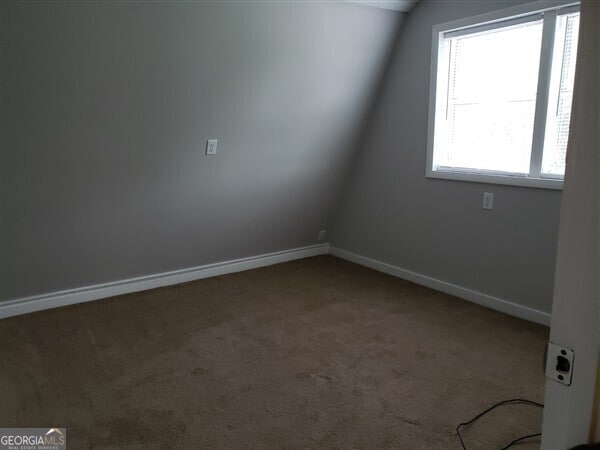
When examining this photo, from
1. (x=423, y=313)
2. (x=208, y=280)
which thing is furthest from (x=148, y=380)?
(x=423, y=313)

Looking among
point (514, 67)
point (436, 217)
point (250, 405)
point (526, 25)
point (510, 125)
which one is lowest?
point (250, 405)

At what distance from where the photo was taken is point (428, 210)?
12.6ft

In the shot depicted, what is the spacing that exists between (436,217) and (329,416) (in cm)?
209

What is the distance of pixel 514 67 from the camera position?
3205 mm

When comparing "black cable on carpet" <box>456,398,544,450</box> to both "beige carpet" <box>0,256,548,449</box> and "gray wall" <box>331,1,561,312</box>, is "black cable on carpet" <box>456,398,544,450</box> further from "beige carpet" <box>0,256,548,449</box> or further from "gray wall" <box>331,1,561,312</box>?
"gray wall" <box>331,1,561,312</box>

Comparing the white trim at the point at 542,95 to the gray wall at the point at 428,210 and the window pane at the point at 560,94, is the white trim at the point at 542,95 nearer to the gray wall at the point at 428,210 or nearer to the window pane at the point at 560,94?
the window pane at the point at 560,94

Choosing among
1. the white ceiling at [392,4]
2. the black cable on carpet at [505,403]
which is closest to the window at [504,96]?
the white ceiling at [392,4]

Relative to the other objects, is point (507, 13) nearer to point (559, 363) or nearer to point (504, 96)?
point (504, 96)

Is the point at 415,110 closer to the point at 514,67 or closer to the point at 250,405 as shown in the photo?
the point at 514,67

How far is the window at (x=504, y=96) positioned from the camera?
295 cm

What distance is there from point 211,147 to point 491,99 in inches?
80.1

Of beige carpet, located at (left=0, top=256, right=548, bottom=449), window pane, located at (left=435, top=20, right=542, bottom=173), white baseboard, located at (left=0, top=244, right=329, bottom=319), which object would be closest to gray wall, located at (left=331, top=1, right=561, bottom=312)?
window pane, located at (left=435, top=20, right=542, bottom=173)

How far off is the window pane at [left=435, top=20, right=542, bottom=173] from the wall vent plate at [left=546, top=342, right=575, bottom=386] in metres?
2.86

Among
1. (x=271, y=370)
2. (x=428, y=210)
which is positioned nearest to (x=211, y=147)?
(x=271, y=370)
